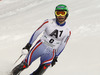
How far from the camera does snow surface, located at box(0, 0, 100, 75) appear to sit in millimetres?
4574

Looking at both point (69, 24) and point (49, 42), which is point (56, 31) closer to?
point (49, 42)

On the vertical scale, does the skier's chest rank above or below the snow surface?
above

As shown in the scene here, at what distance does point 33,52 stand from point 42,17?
134 inches

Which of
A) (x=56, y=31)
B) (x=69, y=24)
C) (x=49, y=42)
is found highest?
(x=56, y=31)

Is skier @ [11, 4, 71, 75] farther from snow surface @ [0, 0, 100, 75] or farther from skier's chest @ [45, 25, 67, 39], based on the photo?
snow surface @ [0, 0, 100, 75]

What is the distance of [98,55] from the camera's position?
4.81 m

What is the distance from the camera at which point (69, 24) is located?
6.40 meters

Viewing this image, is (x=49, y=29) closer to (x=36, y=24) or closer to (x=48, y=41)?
(x=48, y=41)

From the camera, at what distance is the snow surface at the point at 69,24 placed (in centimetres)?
457

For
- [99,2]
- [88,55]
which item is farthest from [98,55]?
[99,2]

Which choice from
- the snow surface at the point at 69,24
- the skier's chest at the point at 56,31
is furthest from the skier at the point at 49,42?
the snow surface at the point at 69,24

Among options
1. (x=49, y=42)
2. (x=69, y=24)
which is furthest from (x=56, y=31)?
(x=69, y=24)

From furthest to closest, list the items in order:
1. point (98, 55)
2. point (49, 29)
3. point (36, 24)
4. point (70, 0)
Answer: point (70, 0)
point (36, 24)
point (98, 55)
point (49, 29)

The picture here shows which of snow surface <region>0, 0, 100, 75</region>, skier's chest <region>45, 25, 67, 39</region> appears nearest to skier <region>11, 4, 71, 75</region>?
skier's chest <region>45, 25, 67, 39</region>
